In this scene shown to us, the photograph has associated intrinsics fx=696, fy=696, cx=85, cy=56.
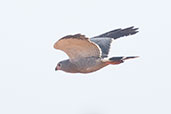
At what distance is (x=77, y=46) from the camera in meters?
15.6

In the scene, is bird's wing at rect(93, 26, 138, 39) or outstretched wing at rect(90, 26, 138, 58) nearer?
outstretched wing at rect(90, 26, 138, 58)

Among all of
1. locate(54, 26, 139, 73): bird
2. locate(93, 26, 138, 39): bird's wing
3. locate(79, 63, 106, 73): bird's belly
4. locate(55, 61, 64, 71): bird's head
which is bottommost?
locate(79, 63, 106, 73): bird's belly

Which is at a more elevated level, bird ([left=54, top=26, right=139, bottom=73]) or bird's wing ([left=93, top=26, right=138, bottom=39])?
bird's wing ([left=93, top=26, right=138, bottom=39])

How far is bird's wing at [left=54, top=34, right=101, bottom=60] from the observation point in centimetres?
1501

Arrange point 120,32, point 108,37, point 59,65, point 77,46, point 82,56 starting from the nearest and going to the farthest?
point 77,46 < point 82,56 < point 59,65 < point 108,37 < point 120,32

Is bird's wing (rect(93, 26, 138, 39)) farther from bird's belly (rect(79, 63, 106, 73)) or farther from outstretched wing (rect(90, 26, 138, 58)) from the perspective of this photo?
bird's belly (rect(79, 63, 106, 73))

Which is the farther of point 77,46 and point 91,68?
point 91,68

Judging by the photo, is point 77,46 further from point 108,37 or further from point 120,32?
point 120,32

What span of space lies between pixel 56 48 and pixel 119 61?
4.80 ft

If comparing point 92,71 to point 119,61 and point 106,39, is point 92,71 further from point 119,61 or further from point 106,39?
point 106,39

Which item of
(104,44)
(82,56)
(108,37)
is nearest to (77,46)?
(82,56)

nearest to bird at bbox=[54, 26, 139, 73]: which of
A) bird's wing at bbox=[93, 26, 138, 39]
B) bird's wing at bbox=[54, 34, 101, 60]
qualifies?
bird's wing at bbox=[54, 34, 101, 60]

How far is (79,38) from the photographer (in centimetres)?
1498

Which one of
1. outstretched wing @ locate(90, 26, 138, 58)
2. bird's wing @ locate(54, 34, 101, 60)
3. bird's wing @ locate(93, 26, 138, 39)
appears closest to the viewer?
bird's wing @ locate(54, 34, 101, 60)
